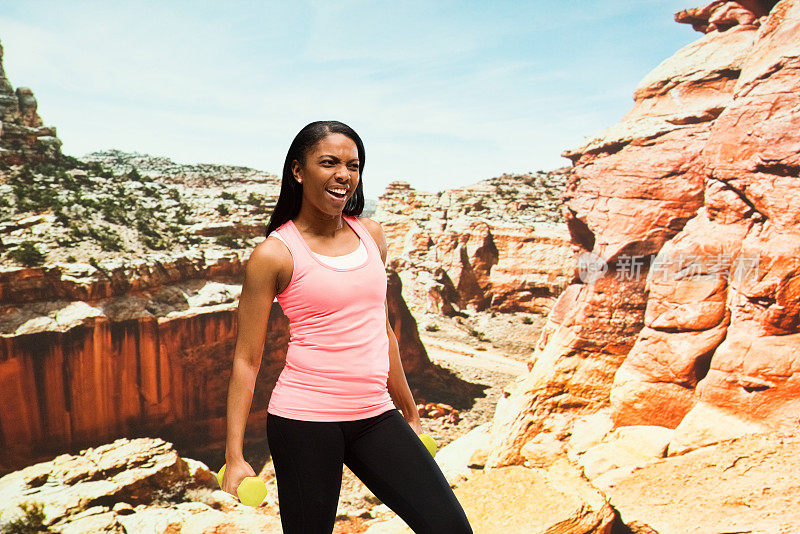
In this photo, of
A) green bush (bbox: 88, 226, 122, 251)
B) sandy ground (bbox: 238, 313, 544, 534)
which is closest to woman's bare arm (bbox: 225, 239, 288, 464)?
sandy ground (bbox: 238, 313, 544, 534)

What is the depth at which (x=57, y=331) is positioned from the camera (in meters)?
10.4

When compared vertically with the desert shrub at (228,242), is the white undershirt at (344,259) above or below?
above

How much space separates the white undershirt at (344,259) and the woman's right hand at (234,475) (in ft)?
2.23

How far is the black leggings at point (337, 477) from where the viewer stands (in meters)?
1.63

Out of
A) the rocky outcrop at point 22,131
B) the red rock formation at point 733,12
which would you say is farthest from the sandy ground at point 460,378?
the rocky outcrop at point 22,131

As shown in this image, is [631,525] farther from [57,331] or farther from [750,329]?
[57,331]

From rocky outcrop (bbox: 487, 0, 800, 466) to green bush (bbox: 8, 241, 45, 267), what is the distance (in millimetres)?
9383

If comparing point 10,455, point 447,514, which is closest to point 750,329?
point 447,514

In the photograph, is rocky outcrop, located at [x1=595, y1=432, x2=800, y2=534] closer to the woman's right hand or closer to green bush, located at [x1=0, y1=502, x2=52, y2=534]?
the woman's right hand

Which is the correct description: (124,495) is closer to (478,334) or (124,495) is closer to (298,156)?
(298,156)

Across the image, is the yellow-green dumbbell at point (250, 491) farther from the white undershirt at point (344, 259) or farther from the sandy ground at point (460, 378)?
the sandy ground at point (460, 378)

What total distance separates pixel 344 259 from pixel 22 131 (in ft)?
56.5

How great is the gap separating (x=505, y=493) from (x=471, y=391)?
1283 centimetres

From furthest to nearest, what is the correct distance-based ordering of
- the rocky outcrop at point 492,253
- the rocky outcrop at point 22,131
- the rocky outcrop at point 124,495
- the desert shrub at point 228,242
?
the rocky outcrop at point 492,253 → the desert shrub at point 228,242 → the rocky outcrop at point 22,131 → the rocky outcrop at point 124,495
